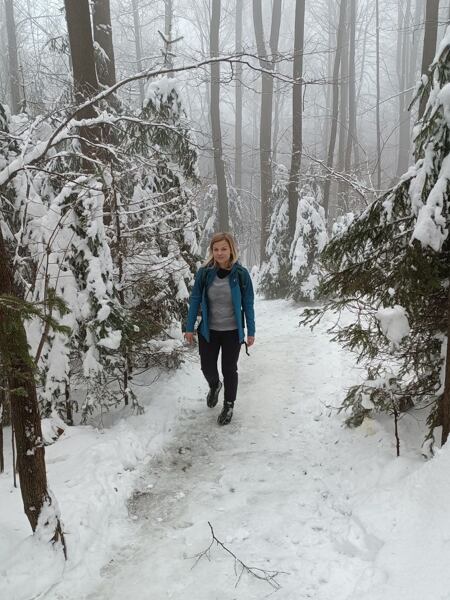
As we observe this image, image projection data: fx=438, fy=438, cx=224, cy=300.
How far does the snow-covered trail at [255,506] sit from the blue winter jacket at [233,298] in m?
1.05

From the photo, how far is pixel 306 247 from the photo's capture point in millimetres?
11430

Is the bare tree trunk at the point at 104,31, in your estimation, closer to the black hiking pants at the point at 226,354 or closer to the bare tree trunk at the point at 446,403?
the black hiking pants at the point at 226,354

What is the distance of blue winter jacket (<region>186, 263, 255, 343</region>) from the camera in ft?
15.4

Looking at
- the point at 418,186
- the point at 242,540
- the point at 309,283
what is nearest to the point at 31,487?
the point at 242,540

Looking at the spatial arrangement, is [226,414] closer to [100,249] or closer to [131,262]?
[131,262]

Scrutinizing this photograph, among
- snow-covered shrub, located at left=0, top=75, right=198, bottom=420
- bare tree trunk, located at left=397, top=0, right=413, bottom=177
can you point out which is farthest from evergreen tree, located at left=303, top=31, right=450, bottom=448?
bare tree trunk, located at left=397, top=0, right=413, bottom=177

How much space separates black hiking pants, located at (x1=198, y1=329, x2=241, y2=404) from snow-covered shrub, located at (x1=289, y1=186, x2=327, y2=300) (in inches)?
265

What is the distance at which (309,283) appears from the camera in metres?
11.2

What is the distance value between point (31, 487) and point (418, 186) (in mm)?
3298

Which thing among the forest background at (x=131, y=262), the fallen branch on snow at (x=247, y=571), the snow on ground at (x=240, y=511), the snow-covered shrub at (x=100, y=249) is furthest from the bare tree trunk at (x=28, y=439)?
the fallen branch on snow at (x=247, y=571)

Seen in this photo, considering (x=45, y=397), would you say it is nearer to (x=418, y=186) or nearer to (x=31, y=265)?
(x=31, y=265)

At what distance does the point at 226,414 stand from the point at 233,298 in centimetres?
128

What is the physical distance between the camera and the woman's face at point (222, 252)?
4.58 m

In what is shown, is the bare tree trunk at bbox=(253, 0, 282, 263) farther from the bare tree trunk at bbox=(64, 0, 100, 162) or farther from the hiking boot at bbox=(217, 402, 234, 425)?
the hiking boot at bbox=(217, 402, 234, 425)
